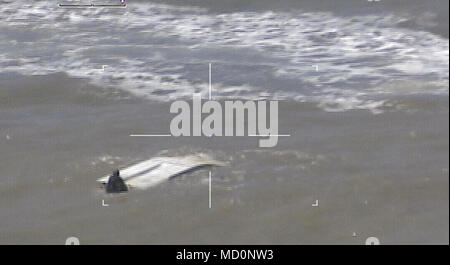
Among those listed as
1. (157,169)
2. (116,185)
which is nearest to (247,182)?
(157,169)

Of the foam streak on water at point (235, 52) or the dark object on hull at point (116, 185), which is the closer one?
the dark object on hull at point (116, 185)

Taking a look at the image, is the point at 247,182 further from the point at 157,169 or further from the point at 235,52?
the point at 235,52

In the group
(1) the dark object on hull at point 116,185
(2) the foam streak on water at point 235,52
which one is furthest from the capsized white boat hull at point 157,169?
(2) the foam streak on water at point 235,52

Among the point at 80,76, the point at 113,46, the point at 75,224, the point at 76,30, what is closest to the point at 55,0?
the point at 76,30

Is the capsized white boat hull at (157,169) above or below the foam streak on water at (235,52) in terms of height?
below

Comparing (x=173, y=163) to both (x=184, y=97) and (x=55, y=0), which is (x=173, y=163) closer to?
(x=184, y=97)

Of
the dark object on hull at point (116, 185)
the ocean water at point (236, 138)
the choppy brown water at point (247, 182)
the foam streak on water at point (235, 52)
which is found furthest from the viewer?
the foam streak on water at point (235, 52)

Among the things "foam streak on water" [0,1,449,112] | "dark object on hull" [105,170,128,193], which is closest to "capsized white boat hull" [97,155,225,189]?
"dark object on hull" [105,170,128,193]

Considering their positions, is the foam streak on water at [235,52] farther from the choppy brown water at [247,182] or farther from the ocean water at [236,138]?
the choppy brown water at [247,182]
